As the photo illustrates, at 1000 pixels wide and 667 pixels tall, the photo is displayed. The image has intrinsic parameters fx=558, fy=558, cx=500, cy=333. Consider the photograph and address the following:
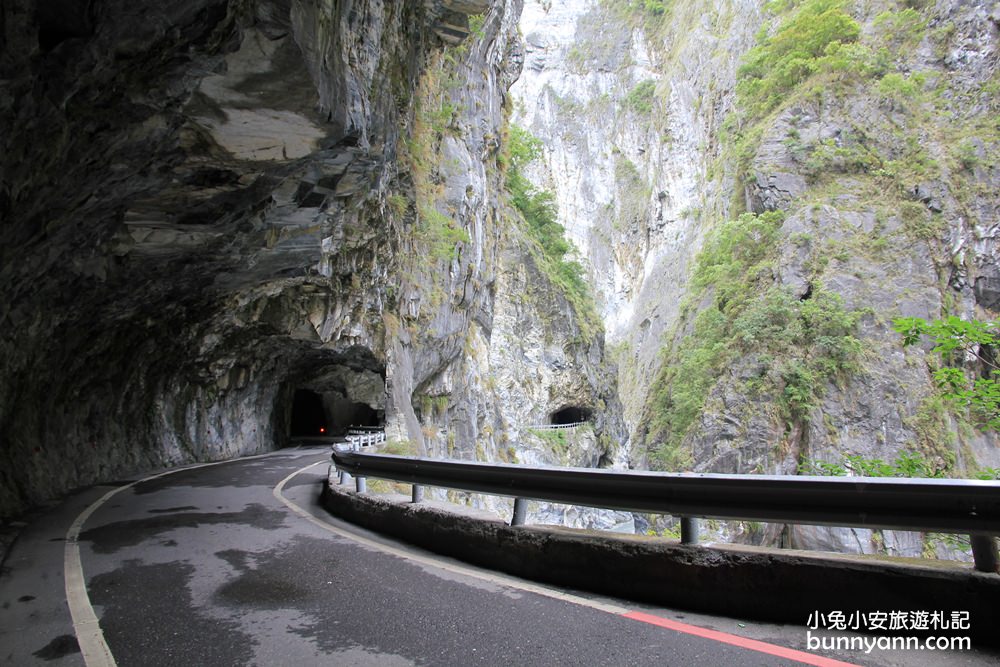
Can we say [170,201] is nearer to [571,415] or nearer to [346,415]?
[346,415]

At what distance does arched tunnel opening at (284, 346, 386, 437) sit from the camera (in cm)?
2269

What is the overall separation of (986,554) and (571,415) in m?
46.5

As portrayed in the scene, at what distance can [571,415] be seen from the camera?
1917 inches

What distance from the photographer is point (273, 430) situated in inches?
957

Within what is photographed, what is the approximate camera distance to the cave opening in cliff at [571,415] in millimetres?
46156

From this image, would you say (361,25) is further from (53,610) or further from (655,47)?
(655,47)

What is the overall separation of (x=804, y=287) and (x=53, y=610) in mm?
33171

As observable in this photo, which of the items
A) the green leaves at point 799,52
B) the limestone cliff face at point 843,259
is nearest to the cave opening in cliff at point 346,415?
the limestone cliff face at point 843,259

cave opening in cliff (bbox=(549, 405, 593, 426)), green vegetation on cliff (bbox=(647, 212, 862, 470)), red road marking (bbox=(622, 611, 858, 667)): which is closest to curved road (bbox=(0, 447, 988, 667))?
red road marking (bbox=(622, 611, 858, 667))

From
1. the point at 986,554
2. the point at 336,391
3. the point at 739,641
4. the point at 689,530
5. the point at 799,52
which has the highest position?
the point at 799,52

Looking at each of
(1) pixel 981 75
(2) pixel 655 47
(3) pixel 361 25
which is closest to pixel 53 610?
(3) pixel 361 25

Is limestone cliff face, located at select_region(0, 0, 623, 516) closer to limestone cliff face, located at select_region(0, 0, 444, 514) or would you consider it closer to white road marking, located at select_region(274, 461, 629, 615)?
limestone cliff face, located at select_region(0, 0, 444, 514)

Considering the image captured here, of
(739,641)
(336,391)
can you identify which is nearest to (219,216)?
(739,641)

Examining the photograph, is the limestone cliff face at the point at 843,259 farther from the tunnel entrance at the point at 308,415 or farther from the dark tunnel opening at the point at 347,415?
the tunnel entrance at the point at 308,415
